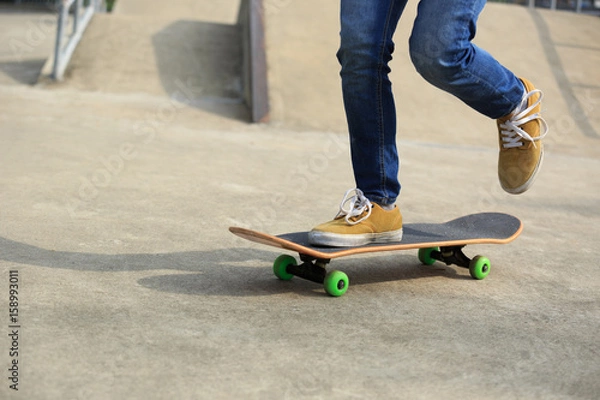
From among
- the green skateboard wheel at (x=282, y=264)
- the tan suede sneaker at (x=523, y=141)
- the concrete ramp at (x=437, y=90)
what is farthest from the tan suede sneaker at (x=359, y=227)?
the concrete ramp at (x=437, y=90)

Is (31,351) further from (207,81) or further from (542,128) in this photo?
(207,81)

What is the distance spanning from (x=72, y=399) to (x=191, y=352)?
0.33 m

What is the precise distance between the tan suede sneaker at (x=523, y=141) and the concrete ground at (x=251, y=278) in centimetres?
37

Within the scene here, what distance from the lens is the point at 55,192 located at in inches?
137

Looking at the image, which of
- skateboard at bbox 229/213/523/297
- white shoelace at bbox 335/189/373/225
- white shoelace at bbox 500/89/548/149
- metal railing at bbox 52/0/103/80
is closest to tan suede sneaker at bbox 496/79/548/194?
white shoelace at bbox 500/89/548/149

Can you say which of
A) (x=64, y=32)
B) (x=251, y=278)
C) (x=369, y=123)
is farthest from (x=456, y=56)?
(x=64, y=32)

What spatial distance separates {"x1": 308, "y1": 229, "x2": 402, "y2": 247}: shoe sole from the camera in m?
2.27

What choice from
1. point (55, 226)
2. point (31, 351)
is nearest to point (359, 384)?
point (31, 351)

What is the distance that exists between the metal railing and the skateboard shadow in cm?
638

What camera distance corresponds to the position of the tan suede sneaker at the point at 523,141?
2449 millimetres

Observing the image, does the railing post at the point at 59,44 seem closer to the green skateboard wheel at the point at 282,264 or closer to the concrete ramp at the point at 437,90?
the concrete ramp at the point at 437,90

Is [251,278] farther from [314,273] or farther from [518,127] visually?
[518,127]

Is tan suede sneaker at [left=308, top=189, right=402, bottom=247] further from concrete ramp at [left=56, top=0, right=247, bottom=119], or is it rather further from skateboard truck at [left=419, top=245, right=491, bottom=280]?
concrete ramp at [left=56, top=0, right=247, bottom=119]

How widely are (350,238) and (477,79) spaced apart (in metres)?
0.66
